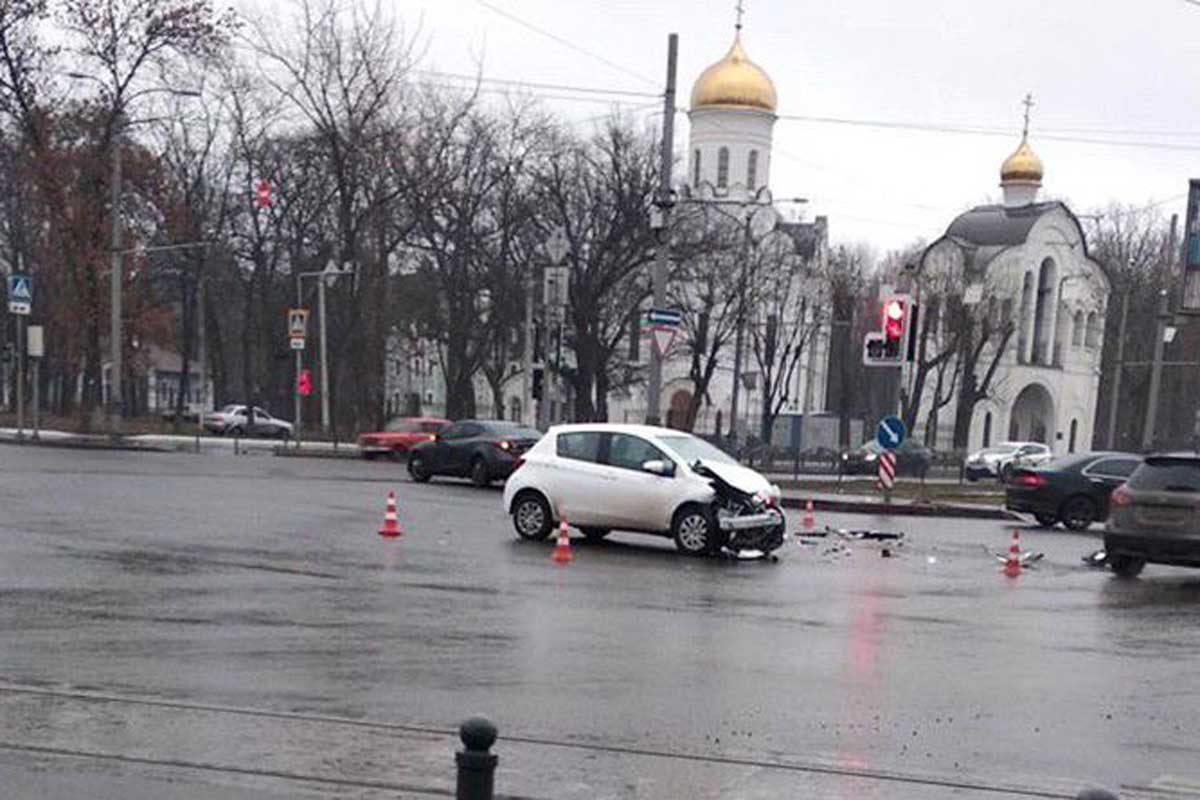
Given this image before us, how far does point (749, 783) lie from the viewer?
21.7 ft

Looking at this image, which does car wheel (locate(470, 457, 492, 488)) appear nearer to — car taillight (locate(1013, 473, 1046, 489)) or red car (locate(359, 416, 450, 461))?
red car (locate(359, 416, 450, 461))

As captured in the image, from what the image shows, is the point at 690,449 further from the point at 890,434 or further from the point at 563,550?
the point at 890,434

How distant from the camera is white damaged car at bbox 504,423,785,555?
17.2 meters

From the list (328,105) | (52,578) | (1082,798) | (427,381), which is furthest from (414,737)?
(427,381)

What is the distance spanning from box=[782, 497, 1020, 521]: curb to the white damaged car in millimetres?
10545

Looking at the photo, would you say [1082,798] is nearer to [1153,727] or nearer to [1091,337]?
[1153,727]

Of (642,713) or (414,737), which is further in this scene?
(642,713)

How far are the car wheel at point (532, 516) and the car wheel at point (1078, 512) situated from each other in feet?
41.8

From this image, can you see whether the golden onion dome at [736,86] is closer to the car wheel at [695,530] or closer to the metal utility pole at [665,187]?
the metal utility pole at [665,187]

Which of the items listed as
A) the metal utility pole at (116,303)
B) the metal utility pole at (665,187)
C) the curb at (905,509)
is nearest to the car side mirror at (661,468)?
the metal utility pole at (665,187)

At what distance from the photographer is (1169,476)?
54.1 feet

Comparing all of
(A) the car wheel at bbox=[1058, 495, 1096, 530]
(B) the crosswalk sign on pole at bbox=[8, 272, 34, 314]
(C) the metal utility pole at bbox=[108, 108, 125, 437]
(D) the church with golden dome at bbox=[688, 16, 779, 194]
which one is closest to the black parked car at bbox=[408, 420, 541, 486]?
(A) the car wheel at bbox=[1058, 495, 1096, 530]

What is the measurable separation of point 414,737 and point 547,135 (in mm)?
45364

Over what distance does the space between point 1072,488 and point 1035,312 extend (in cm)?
5496
